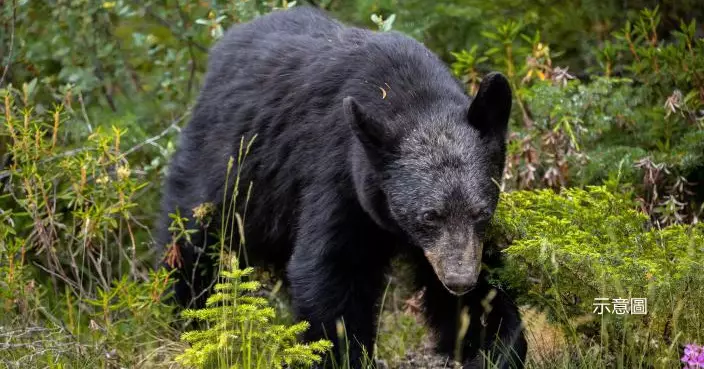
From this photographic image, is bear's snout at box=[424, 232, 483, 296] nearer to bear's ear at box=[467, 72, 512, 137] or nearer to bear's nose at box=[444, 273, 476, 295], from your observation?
bear's nose at box=[444, 273, 476, 295]

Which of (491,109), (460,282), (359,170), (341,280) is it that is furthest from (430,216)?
(341,280)

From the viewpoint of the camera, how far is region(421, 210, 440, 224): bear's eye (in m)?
4.56

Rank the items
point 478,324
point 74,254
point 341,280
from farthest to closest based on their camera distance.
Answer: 1. point 74,254
2. point 478,324
3. point 341,280

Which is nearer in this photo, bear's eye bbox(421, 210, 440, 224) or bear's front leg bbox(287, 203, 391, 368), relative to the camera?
bear's eye bbox(421, 210, 440, 224)

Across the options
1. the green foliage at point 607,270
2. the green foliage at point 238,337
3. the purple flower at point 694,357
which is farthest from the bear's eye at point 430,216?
the purple flower at point 694,357

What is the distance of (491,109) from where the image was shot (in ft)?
15.6

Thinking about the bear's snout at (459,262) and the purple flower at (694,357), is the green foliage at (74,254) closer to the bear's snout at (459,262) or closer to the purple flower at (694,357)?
the bear's snout at (459,262)

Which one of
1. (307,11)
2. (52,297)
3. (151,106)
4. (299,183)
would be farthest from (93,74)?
(299,183)

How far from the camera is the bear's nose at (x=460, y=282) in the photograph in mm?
4398

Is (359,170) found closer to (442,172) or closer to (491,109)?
(442,172)

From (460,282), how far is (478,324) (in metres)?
0.85

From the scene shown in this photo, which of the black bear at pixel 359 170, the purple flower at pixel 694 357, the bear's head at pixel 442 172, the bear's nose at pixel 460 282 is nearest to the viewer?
the purple flower at pixel 694 357

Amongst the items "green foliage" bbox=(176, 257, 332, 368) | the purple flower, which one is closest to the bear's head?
"green foliage" bbox=(176, 257, 332, 368)

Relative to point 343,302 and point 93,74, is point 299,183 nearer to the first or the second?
point 343,302
